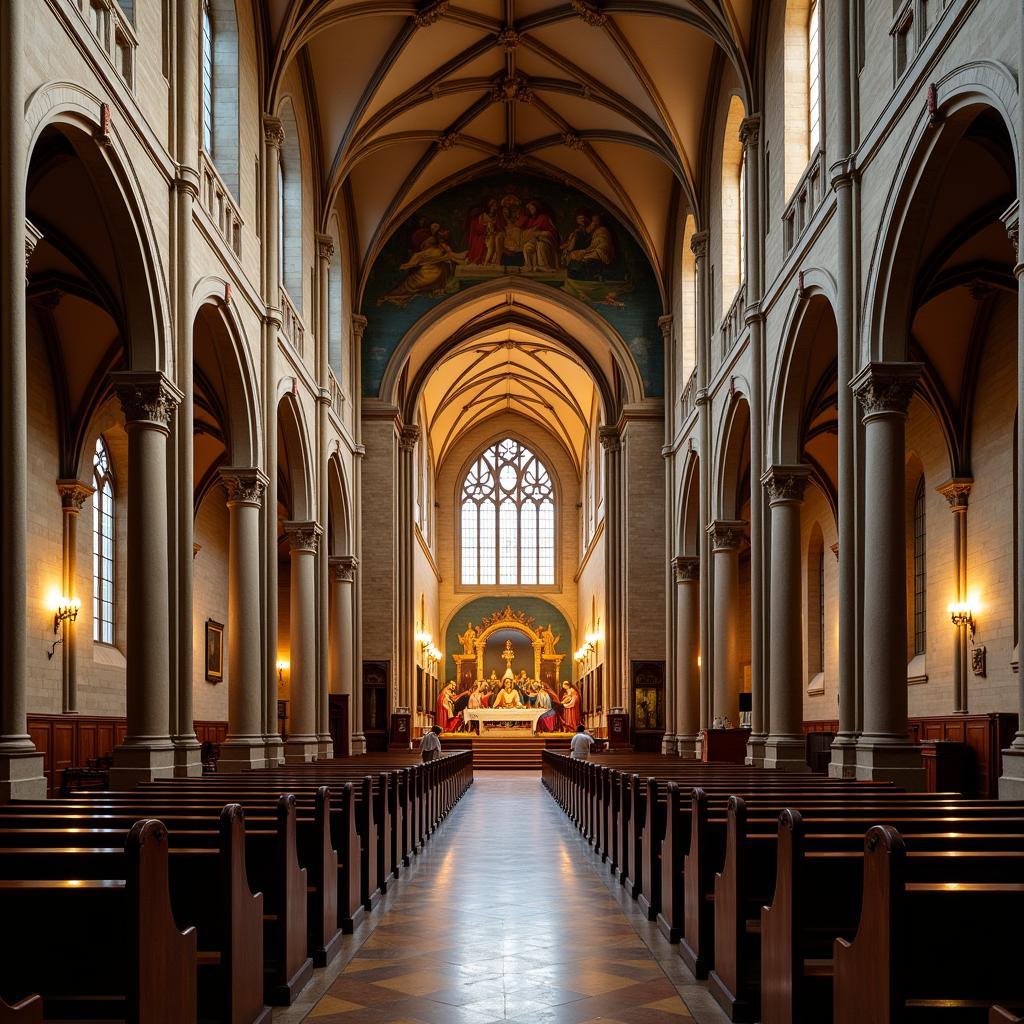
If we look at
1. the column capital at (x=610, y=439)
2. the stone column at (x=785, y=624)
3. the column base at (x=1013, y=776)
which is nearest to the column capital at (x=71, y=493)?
the stone column at (x=785, y=624)

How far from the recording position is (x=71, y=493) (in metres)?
18.9

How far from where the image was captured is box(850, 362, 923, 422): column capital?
40.7 feet

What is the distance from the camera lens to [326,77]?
22312 mm

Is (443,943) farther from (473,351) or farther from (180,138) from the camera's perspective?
(473,351)

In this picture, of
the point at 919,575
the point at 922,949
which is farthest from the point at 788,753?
the point at 922,949

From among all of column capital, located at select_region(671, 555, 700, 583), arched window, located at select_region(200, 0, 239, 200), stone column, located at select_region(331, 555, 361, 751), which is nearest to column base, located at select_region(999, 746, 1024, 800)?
arched window, located at select_region(200, 0, 239, 200)

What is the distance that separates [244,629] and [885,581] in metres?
9.23

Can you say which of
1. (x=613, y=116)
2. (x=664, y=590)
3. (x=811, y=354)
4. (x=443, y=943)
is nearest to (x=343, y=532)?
(x=664, y=590)

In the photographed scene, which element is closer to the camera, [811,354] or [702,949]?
[702,949]

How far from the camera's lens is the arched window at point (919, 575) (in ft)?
67.4

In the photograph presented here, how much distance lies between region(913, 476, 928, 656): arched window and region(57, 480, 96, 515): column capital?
1398 centimetres

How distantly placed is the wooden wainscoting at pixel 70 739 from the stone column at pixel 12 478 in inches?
315

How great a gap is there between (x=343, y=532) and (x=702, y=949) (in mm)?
21331

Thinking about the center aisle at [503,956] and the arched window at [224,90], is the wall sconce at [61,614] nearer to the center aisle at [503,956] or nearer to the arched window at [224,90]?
the arched window at [224,90]
